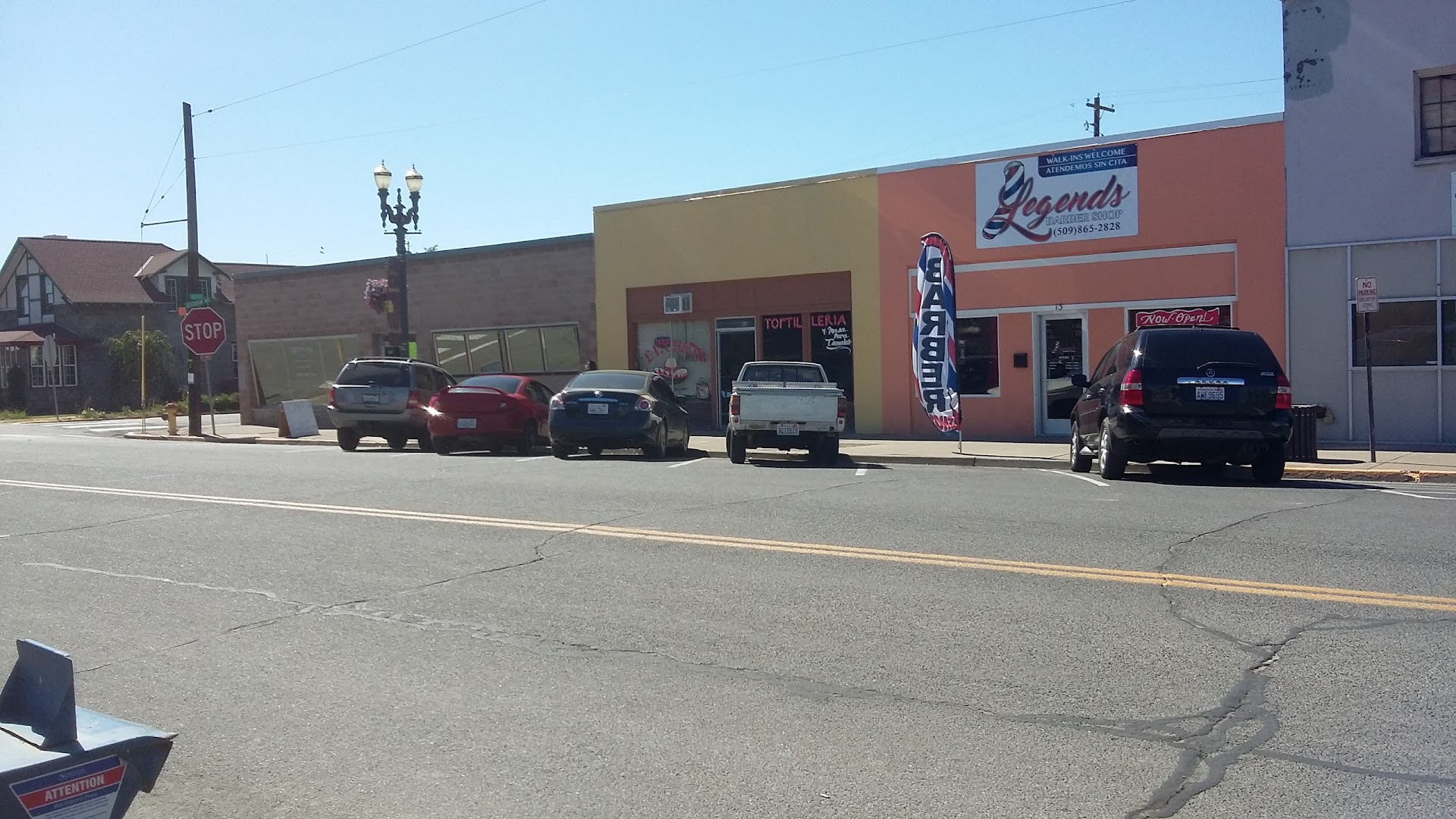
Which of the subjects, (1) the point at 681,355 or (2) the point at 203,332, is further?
(2) the point at 203,332

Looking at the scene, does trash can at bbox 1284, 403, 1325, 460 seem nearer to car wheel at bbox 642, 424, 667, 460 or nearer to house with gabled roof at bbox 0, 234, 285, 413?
car wheel at bbox 642, 424, 667, 460

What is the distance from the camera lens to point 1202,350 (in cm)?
1348

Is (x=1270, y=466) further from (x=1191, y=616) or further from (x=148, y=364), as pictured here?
(x=148, y=364)

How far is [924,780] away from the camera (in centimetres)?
446

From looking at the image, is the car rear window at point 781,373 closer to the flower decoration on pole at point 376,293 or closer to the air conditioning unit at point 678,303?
the air conditioning unit at point 678,303

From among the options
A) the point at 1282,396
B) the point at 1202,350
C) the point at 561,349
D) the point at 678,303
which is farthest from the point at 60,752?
the point at 561,349

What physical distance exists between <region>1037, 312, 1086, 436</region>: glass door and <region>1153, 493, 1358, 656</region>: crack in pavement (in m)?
10.0

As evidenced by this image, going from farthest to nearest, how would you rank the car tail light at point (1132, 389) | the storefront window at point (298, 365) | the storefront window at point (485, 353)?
the storefront window at point (298, 365) < the storefront window at point (485, 353) < the car tail light at point (1132, 389)

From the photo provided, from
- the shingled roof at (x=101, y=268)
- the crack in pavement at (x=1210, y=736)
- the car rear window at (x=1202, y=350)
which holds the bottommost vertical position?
the crack in pavement at (x=1210, y=736)

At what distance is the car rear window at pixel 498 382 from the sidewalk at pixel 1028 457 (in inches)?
130

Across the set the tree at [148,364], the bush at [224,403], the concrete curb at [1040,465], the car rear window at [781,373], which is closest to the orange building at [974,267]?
the concrete curb at [1040,465]

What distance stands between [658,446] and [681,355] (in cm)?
785

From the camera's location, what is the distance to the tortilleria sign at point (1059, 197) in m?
20.5

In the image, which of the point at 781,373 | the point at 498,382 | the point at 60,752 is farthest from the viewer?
the point at 498,382
